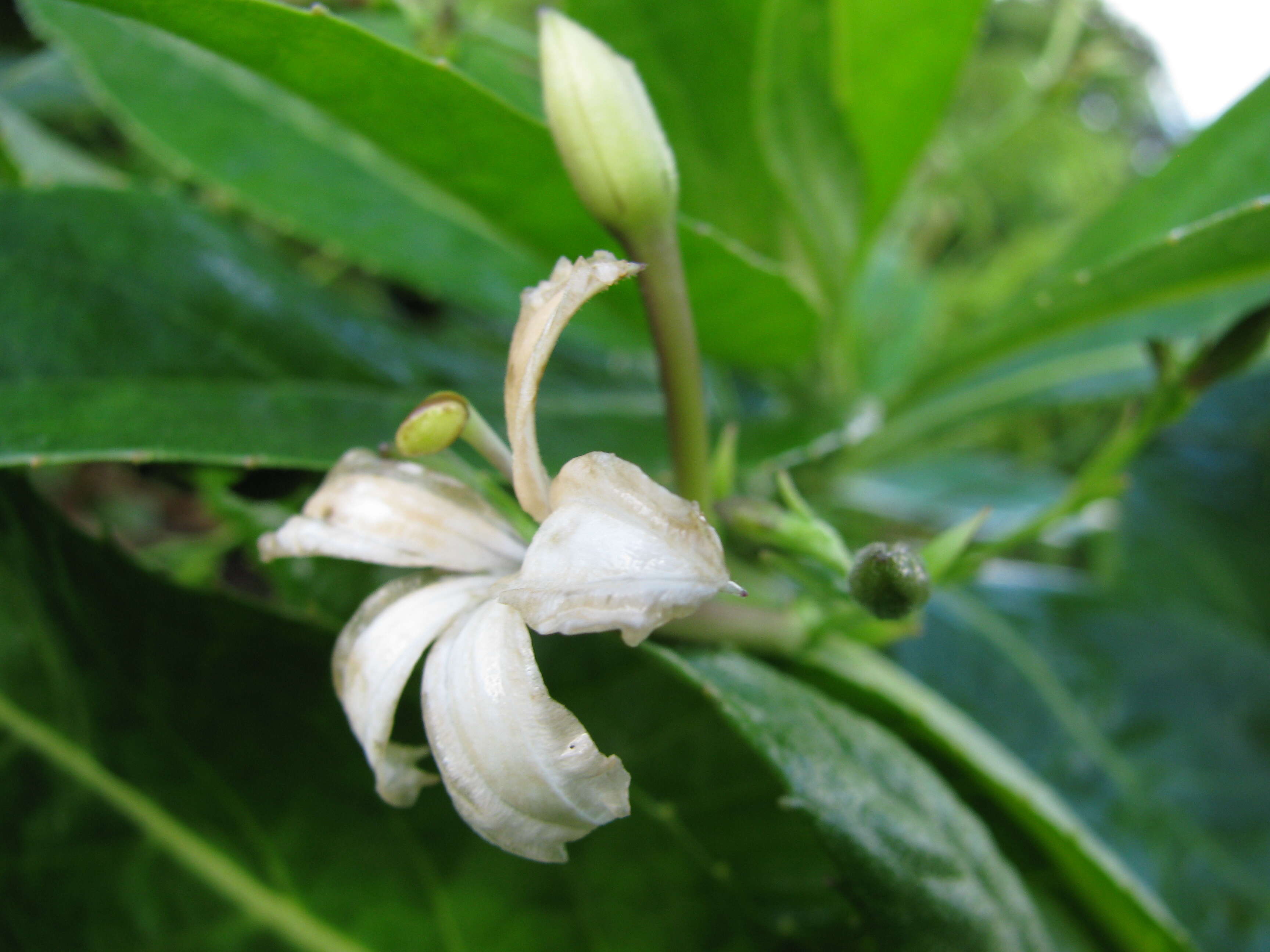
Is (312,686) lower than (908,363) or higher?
lower

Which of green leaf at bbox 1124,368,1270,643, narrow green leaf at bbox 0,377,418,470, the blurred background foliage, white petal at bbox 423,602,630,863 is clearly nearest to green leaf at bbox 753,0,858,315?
the blurred background foliage

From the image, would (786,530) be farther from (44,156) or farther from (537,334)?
(44,156)

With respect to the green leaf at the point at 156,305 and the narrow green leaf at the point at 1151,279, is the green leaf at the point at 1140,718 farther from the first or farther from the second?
the green leaf at the point at 156,305

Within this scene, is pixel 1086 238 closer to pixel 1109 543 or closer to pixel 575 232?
pixel 575 232

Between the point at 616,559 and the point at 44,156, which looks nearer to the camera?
the point at 616,559

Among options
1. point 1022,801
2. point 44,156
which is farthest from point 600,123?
point 44,156

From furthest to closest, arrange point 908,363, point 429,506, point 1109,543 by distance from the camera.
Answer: point 1109,543
point 908,363
point 429,506

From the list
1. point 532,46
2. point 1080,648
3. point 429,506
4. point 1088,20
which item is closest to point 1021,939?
point 429,506
